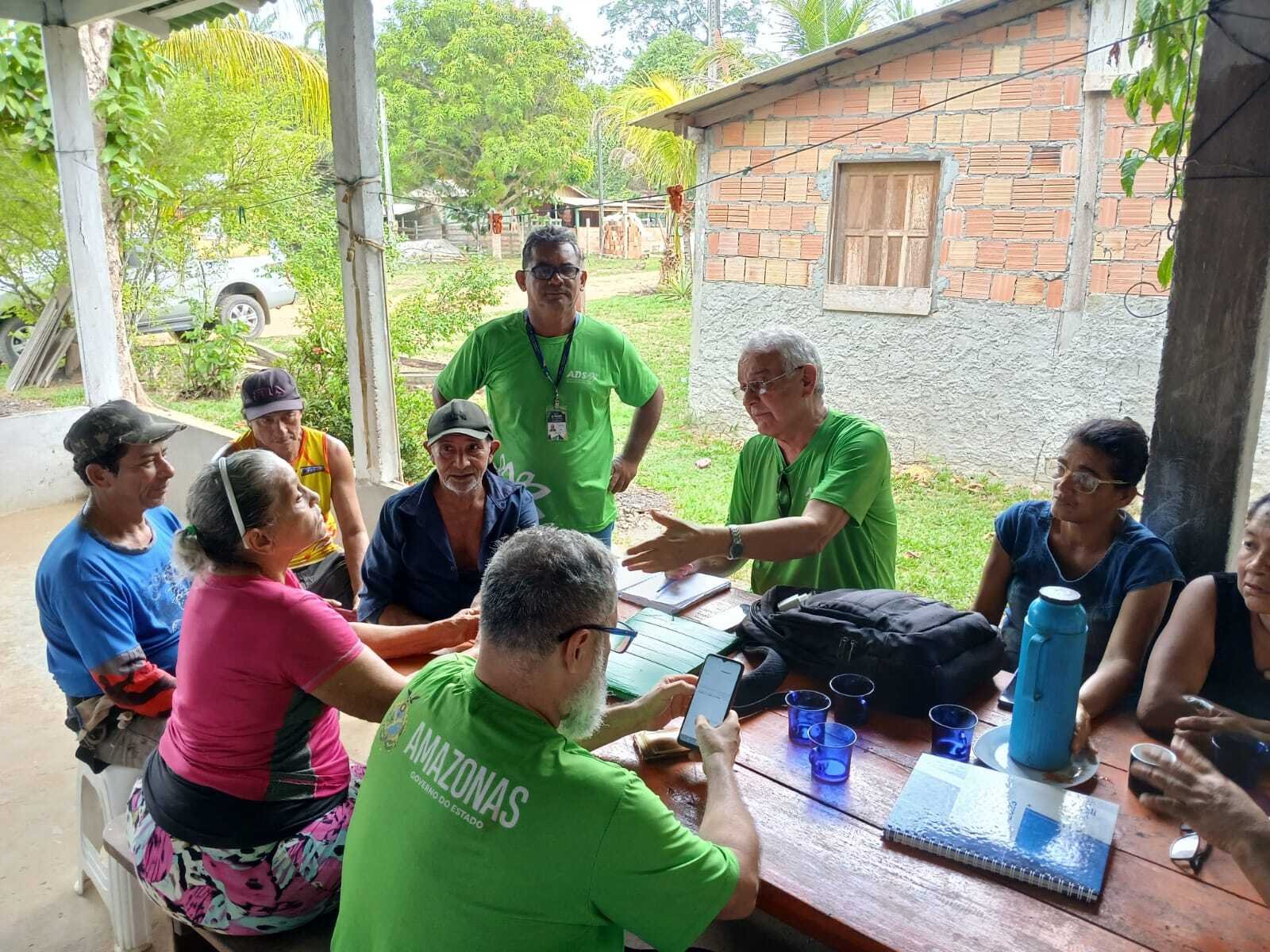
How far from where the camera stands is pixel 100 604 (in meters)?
2.51

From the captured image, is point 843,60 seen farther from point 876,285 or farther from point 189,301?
point 189,301

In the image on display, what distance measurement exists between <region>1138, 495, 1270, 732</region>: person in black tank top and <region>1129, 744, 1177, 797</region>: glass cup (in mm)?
238

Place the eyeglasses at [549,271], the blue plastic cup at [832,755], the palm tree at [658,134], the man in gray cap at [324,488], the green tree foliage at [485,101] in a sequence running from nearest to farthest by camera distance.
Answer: the blue plastic cup at [832,755] → the eyeglasses at [549,271] → the man in gray cap at [324,488] → the palm tree at [658,134] → the green tree foliage at [485,101]

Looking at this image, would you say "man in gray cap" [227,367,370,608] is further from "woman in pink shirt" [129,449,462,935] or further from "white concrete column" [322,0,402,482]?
"woman in pink shirt" [129,449,462,935]

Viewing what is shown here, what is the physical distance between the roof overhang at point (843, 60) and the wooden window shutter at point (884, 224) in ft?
2.04

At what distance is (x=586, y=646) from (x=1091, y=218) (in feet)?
17.2

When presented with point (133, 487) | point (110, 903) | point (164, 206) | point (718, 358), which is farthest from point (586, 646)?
point (164, 206)

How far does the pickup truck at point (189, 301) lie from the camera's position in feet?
28.3

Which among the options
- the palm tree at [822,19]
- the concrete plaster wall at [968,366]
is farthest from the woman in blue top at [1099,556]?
the palm tree at [822,19]

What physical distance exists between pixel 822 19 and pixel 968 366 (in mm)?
2930

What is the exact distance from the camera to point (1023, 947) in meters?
1.37

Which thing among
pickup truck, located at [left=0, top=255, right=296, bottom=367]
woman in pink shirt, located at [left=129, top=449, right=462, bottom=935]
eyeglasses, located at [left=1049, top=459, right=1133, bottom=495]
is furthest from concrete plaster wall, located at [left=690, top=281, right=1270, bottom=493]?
woman in pink shirt, located at [left=129, top=449, right=462, bottom=935]

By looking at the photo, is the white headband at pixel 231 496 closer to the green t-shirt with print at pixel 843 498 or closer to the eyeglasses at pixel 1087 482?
the green t-shirt with print at pixel 843 498

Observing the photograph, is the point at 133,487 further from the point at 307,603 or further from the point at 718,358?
the point at 718,358
